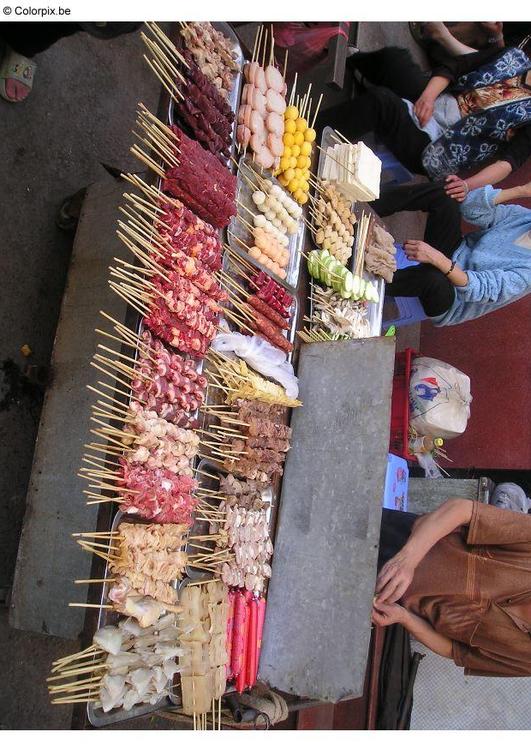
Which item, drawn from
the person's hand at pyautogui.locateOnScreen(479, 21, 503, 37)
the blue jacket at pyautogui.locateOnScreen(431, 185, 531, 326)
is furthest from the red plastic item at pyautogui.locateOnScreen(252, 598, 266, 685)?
the person's hand at pyautogui.locateOnScreen(479, 21, 503, 37)

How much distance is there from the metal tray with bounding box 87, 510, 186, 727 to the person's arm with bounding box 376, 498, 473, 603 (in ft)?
4.21

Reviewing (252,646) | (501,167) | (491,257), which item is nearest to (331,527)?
(252,646)

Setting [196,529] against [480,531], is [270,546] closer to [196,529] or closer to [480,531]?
[196,529]

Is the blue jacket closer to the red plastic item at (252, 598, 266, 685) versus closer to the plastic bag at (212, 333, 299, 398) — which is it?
the plastic bag at (212, 333, 299, 398)

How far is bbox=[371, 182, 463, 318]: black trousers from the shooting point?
15.1 feet

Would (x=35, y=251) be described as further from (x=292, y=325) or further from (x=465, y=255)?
(x=465, y=255)

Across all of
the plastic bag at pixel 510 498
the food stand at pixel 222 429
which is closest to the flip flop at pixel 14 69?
the food stand at pixel 222 429

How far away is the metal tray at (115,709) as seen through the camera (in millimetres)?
2363

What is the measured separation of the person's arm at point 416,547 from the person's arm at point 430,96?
10.3ft

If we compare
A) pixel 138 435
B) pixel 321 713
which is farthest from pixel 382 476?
pixel 321 713

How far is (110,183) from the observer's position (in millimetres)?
3523

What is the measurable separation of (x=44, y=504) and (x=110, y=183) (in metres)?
1.82

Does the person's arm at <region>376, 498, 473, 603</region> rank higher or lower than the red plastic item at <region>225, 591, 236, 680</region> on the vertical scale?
higher

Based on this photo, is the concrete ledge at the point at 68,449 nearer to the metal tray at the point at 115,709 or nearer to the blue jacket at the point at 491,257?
the metal tray at the point at 115,709
